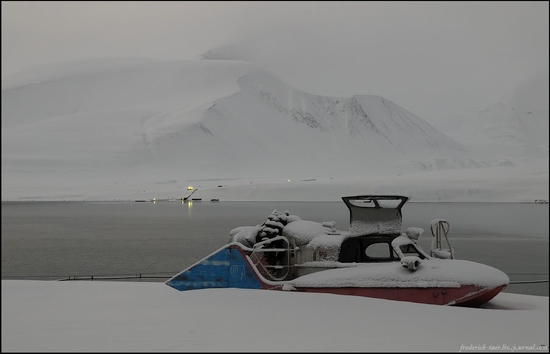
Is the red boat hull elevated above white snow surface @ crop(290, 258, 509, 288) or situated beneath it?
situated beneath

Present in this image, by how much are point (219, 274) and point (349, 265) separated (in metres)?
2.84

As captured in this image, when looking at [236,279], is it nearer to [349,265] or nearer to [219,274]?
[219,274]

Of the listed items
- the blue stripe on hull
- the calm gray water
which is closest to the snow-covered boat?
the blue stripe on hull

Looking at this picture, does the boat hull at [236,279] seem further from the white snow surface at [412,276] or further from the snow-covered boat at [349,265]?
the white snow surface at [412,276]

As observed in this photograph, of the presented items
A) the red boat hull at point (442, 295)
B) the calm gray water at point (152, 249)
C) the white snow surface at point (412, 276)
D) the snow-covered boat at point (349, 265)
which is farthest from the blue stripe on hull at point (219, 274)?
the calm gray water at point (152, 249)

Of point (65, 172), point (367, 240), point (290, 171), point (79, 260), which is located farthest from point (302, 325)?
point (290, 171)

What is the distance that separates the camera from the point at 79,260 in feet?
99.8

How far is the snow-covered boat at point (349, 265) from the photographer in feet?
40.4

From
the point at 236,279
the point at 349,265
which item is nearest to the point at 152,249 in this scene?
the point at 236,279

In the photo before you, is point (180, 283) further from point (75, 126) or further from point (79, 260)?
point (75, 126)

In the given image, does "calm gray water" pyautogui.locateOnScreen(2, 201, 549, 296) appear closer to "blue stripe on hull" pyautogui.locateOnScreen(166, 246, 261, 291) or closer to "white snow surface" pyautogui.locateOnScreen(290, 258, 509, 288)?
"white snow surface" pyautogui.locateOnScreen(290, 258, 509, 288)

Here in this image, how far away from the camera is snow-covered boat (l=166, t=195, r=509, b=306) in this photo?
484 inches

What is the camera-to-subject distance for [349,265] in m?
13.4

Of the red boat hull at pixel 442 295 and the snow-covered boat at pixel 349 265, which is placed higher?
the snow-covered boat at pixel 349 265
